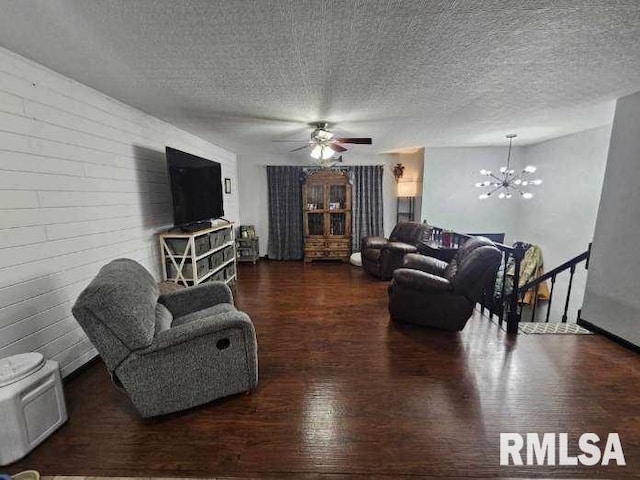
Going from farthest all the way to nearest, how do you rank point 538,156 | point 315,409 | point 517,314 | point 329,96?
1. point 538,156
2. point 517,314
3. point 329,96
4. point 315,409

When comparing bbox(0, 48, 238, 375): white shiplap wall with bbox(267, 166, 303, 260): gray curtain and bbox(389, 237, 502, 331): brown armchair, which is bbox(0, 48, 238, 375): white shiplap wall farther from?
bbox(267, 166, 303, 260): gray curtain

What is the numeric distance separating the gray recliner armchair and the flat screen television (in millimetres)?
1283

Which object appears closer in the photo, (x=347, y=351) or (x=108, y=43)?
(x=108, y=43)

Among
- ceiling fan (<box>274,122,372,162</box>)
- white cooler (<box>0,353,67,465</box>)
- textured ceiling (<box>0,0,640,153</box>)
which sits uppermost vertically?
textured ceiling (<box>0,0,640,153</box>)

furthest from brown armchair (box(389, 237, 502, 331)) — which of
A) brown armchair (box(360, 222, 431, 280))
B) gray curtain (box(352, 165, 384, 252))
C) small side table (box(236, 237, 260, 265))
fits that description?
small side table (box(236, 237, 260, 265))

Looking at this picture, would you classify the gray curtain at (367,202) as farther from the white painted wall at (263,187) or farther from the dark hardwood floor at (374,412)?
the dark hardwood floor at (374,412)

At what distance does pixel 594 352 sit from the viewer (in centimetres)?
243

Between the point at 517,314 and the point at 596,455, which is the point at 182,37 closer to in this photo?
the point at 596,455

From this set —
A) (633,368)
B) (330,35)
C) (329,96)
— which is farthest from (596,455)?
(329,96)

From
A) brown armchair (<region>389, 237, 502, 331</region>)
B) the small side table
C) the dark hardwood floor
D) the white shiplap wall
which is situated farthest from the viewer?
the small side table

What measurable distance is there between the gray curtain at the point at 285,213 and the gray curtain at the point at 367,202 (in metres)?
1.20

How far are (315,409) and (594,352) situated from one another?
2586mm

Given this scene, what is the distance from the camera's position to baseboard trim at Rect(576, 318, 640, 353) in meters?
2.45

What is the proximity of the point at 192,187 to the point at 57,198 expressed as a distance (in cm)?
142
